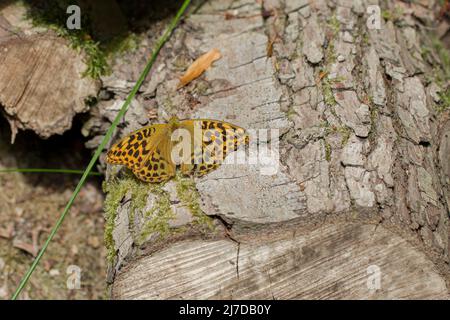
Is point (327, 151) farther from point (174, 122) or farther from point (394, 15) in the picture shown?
point (394, 15)

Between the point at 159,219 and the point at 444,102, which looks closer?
the point at 159,219

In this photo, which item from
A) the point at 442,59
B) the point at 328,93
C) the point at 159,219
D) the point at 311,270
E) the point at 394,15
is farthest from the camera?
the point at 442,59

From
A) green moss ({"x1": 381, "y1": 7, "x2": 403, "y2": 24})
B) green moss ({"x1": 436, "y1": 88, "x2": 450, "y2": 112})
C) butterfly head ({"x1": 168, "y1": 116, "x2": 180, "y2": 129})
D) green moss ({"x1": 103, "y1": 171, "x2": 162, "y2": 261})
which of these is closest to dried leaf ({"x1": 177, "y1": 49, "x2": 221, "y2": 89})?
butterfly head ({"x1": 168, "y1": 116, "x2": 180, "y2": 129})

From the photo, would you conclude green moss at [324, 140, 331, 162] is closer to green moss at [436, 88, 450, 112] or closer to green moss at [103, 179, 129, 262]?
green moss at [436, 88, 450, 112]

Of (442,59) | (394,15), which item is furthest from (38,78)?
(442,59)

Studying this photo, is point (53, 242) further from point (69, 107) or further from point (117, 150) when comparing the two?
point (117, 150)
